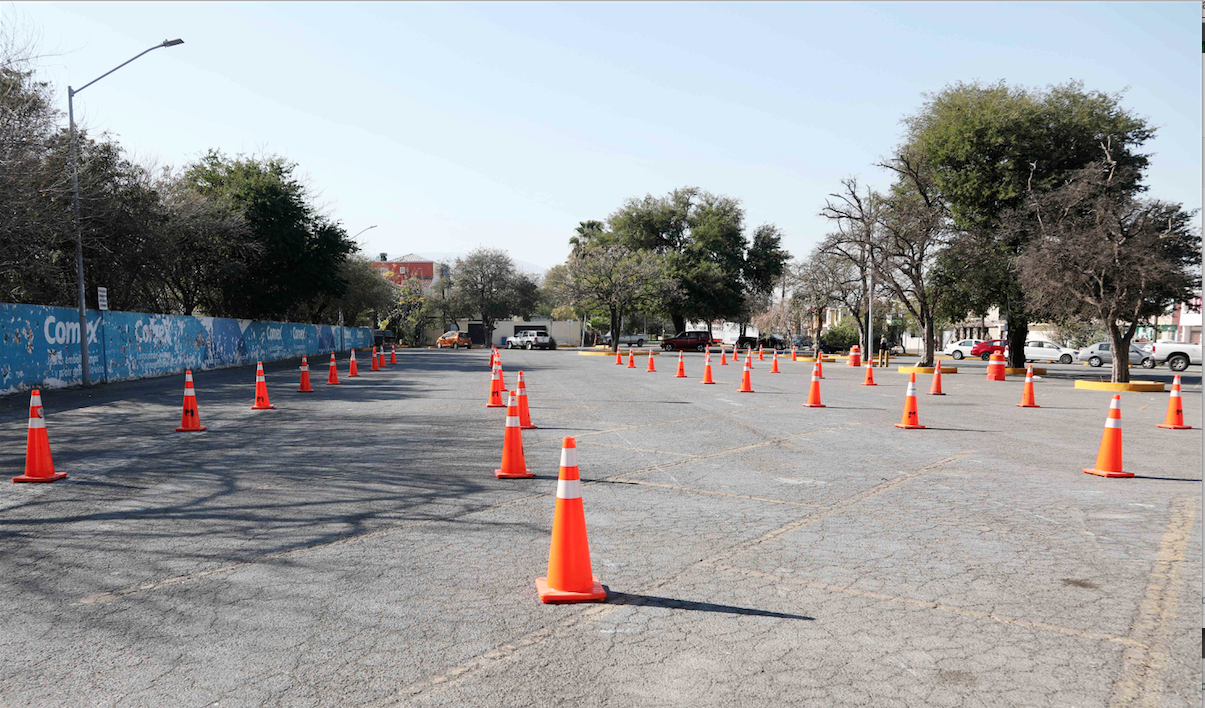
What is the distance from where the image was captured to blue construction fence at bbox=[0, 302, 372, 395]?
753 inches

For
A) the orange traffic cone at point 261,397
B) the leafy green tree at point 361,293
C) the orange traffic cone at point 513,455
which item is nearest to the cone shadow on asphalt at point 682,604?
the orange traffic cone at point 513,455

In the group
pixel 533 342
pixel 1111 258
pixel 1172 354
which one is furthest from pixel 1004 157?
pixel 533 342

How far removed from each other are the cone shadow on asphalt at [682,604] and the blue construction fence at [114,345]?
748 inches

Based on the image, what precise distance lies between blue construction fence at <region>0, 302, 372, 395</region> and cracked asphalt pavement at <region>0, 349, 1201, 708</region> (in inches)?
412

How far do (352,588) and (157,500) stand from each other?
3433 millimetres

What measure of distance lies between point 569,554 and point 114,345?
926 inches

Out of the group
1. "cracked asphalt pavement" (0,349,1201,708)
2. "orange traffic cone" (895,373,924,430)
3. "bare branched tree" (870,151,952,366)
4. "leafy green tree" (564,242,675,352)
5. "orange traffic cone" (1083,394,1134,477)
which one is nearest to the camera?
"cracked asphalt pavement" (0,349,1201,708)

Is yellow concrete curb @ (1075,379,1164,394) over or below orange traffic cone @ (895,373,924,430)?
below

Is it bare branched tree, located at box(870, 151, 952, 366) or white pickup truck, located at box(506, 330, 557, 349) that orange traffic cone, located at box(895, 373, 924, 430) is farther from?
white pickup truck, located at box(506, 330, 557, 349)

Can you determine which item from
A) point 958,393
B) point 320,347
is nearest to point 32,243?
point 958,393

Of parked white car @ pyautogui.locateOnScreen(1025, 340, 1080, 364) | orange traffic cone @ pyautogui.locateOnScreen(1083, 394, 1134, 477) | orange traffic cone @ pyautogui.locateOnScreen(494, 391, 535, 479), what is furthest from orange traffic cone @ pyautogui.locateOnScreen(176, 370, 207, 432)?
parked white car @ pyautogui.locateOnScreen(1025, 340, 1080, 364)

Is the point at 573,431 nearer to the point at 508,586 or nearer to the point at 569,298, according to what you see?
the point at 508,586

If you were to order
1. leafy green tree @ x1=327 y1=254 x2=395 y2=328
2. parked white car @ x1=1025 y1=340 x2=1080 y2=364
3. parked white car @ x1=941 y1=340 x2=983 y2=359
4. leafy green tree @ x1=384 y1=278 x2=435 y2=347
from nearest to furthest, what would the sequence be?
parked white car @ x1=1025 y1=340 x2=1080 y2=364 → parked white car @ x1=941 y1=340 x2=983 y2=359 → leafy green tree @ x1=327 y1=254 x2=395 y2=328 → leafy green tree @ x1=384 y1=278 x2=435 y2=347

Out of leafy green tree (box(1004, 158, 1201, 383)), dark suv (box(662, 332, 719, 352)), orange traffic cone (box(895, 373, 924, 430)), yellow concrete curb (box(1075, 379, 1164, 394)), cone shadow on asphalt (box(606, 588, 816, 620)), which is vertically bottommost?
yellow concrete curb (box(1075, 379, 1164, 394))
